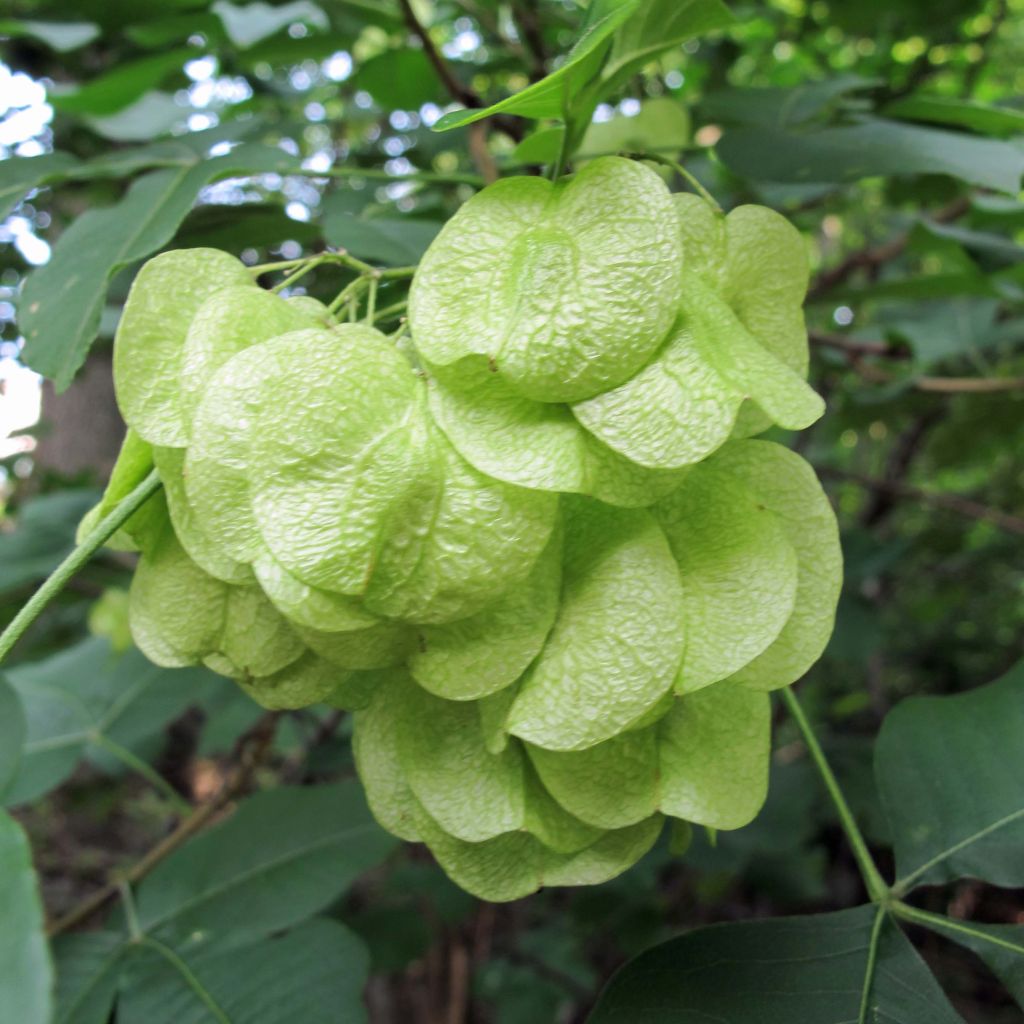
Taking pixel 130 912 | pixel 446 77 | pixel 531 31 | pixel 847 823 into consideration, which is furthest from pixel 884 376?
pixel 130 912

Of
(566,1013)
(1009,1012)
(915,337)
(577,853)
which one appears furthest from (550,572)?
(1009,1012)

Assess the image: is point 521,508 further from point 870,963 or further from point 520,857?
point 870,963

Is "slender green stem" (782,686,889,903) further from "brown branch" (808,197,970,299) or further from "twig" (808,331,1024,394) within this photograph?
"brown branch" (808,197,970,299)

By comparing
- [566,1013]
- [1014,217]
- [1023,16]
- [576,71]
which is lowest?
[566,1013]

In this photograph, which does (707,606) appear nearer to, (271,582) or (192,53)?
(271,582)

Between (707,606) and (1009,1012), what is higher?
(707,606)

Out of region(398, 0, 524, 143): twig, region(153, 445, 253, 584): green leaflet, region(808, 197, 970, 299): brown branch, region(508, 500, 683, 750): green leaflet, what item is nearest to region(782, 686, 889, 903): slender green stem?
region(508, 500, 683, 750): green leaflet
